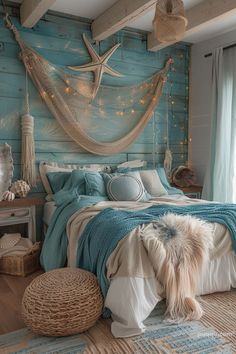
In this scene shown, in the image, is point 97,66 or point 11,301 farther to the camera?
point 97,66

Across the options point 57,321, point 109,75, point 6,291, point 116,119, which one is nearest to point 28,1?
point 109,75

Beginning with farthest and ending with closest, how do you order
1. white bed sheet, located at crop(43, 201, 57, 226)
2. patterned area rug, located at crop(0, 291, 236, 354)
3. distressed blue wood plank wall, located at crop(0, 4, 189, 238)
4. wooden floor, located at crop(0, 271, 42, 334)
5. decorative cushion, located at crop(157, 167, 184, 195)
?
decorative cushion, located at crop(157, 167, 184, 195) → distressed blue wood plank wall, located at crop(0, 4, 189, 238) → white bed sheet, located at crop(43, 201, 57, 226) → wooden floor, located at crop(0, 271, 42, 334) → patterned area rug, located at crop(0, 291, 236, 354)

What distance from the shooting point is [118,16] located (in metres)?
3.24

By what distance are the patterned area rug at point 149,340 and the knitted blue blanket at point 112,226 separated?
30cm

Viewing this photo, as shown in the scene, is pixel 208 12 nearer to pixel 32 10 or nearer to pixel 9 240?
pixel 32 10

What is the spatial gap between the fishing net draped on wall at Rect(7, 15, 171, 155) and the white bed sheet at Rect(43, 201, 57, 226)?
2.63 ft

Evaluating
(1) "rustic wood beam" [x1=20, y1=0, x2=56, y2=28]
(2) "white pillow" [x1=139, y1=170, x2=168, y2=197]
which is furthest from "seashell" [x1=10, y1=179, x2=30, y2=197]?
(1) "rustic wood beam" [x1=20, y1=0, x2=56, y2=28]

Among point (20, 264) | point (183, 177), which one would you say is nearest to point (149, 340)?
point (20, 264)

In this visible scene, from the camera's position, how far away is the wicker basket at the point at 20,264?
9.41ft

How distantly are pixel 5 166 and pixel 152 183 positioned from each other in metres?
1.54

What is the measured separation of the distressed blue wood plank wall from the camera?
11.1 feet

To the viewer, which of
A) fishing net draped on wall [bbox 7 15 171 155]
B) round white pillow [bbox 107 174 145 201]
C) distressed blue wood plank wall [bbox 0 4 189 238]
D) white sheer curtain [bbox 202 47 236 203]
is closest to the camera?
round white pillow [bbox 107 174 145 201]

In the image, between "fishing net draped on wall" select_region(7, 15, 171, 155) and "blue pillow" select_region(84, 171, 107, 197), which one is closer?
"blue pillow" select_region(84, 171, 107, 197)

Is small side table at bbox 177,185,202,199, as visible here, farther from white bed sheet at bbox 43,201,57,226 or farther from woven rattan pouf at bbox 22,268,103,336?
woven rattan pouf at bbox 22,268,103,336
